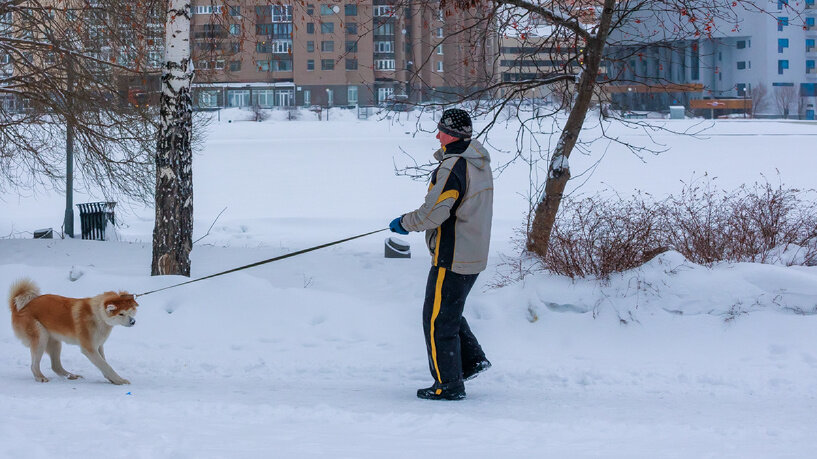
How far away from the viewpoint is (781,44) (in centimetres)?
8944

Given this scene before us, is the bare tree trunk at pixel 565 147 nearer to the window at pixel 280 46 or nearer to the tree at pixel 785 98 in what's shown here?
the window at pixel 280 46

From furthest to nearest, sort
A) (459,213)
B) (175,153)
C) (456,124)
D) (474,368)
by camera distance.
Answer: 1. (175,153)
2. (474,368)
3. (456,124)
4. (459,213)

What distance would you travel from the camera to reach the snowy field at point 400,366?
15.4 feet

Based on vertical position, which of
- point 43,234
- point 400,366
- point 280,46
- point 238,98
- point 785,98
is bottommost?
point 400,366

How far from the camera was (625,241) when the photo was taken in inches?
332

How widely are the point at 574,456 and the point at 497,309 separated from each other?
367cm

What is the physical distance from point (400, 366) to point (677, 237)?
12.6ft

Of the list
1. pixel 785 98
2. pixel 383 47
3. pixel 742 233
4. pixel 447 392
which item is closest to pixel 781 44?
pixel 785 98

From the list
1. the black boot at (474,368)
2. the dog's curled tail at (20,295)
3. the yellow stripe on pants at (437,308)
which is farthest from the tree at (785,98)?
the dog's curled tail at (20,295)

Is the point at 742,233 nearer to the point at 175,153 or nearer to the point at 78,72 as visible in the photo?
the point at 175,153

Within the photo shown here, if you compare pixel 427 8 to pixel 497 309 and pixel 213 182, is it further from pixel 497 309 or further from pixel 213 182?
pixel 213 182

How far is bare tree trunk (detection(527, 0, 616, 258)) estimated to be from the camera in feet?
32.7

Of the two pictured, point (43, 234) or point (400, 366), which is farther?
point (43, 234)

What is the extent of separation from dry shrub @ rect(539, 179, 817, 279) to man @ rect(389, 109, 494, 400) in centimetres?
291
